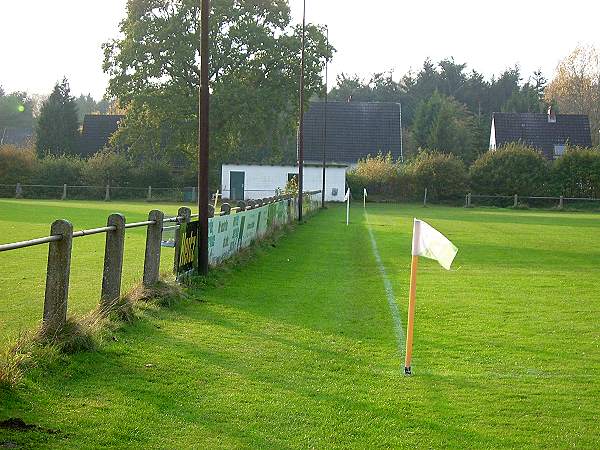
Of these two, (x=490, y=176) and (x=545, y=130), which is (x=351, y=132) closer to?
(x=545, y=130)

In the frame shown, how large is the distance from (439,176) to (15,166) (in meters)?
30.2

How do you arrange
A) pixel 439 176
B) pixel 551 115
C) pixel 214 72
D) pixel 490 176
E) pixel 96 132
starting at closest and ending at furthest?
pixel 214 72 → pixel 490 176 → pixel 439 176 → pixel 96 132 → pixel 551 115

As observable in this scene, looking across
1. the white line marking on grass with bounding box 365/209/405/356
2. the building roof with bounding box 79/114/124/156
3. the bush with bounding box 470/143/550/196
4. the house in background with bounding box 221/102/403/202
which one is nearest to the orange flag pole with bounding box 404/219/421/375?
the white line marking on grass with bounding box 365/209/405/356

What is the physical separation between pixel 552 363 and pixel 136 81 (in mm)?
49961

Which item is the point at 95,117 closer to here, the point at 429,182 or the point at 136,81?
the point at 136,81

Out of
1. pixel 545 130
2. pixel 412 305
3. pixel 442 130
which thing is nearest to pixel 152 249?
pixel 412 305

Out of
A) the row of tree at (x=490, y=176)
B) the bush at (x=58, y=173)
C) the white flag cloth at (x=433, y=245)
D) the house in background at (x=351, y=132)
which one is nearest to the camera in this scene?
the white flag cloth at (x=433, y=245)

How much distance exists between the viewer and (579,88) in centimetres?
8481

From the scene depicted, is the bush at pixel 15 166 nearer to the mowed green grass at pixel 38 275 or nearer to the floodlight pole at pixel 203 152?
the mowed green grass at pixel 38 275

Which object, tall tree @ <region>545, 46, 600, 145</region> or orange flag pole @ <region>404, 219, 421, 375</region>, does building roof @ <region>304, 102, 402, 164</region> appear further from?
orange flag pole @ <region>404, 219, 421, 375</region>

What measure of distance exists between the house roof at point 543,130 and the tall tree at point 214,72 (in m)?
28.2

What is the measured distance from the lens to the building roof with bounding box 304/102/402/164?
252 ft

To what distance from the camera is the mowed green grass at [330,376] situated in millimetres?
5781

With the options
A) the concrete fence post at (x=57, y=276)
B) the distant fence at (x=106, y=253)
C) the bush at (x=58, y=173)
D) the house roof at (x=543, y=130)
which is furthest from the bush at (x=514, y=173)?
the concrete fence post at (x=57, y=276)
